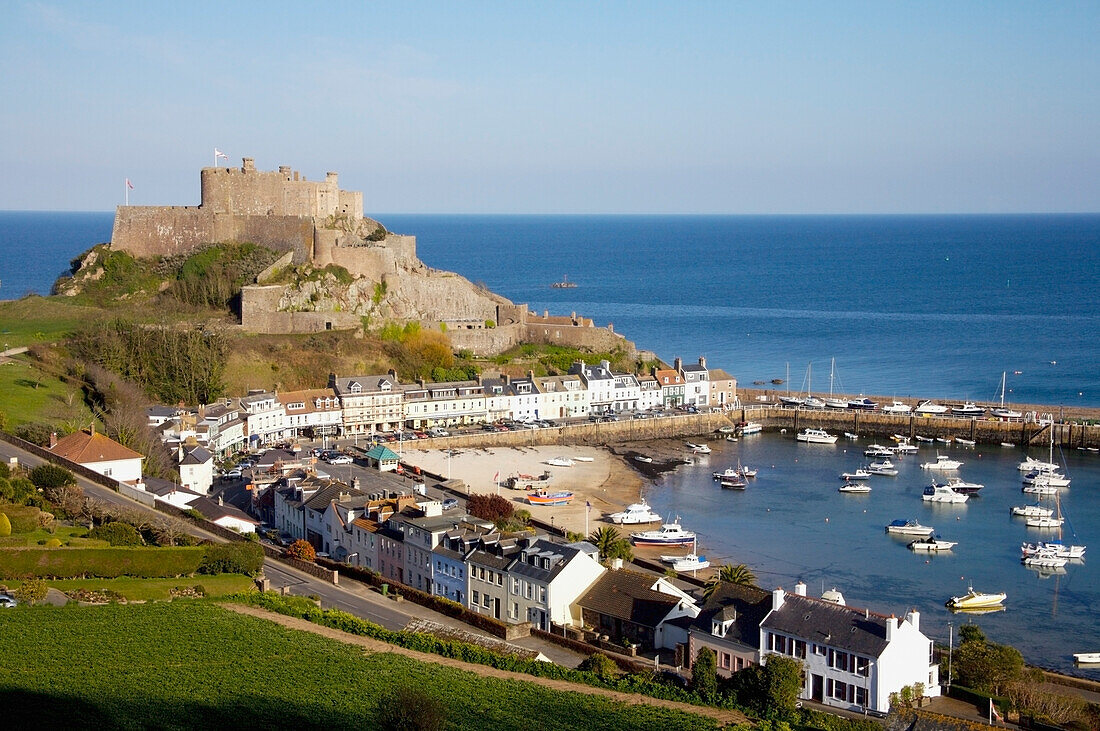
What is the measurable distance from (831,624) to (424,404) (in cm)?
3067

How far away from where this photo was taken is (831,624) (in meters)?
22.0

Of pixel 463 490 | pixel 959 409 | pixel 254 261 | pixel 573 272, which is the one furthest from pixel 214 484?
pixel 573 272

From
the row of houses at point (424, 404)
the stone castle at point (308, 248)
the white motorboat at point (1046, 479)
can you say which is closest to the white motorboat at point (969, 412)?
the white motorboat at point (1046, 479)

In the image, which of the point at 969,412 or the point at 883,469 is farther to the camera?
the point at 969,412

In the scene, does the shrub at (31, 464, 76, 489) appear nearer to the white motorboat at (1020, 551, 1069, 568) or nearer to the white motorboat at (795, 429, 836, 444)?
the white motorboat at (1020, 551, 1069, 568)

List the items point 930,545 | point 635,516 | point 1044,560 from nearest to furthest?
point 1044,560
point 930,545
point 635,516

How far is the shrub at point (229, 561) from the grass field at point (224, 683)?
3093 millimetres

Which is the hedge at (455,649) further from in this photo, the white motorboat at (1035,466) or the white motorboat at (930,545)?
the white motorboat at (1035,466)

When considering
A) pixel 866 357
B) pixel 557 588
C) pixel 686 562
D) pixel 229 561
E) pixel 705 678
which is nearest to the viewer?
pixel 705 678

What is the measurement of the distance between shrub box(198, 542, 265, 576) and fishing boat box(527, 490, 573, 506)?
14750 mm

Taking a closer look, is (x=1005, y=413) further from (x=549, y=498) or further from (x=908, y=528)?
(x=549, y=498)

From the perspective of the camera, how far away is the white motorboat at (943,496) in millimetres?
41562

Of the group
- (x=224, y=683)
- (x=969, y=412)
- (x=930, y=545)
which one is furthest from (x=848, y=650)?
(x=969, y=412)

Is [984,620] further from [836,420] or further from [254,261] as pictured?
[254,261]
